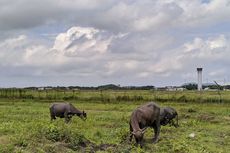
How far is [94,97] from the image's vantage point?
172ft

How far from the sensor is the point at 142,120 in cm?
1766

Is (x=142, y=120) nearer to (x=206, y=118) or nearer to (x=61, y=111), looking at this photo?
(x=61, y=111)

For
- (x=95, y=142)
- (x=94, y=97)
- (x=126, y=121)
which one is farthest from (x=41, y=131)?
(x=94, y=97)

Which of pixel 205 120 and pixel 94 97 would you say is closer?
pixel 205 120

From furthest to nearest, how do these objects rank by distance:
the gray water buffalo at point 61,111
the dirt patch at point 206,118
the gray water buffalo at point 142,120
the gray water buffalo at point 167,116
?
the dirt patch at point 206,118 → the gray water buffalo at point 61,111 → the gray water buffalo at point 167,116 → the gray water buffalo at point 142,120

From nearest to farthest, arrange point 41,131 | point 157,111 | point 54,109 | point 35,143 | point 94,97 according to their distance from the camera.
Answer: point 35,143 < point 41,131 < point 157,111 < point 54,109 < point 94,97

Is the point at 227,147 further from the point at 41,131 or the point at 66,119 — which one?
the point at 66,119

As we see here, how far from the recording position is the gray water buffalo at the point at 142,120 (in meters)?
16.4

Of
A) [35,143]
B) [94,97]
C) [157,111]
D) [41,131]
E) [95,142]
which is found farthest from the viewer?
[94,97]

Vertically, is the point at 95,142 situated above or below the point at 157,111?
below

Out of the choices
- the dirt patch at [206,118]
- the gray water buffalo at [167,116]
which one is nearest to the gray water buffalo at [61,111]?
the gray water buffalo at [167,116]

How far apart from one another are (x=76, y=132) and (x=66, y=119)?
9.90 meters

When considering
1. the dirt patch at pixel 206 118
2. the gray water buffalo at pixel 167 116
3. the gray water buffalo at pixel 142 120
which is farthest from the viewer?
the dirt patch at pixel 206 118

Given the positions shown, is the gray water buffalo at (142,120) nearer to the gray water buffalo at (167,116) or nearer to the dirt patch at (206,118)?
the gray water buffalo at (167,116)
